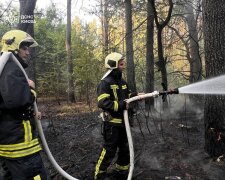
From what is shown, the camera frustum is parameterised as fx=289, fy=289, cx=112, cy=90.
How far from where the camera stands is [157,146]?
21.5 feet

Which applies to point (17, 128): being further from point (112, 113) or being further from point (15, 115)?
point (112, 113)

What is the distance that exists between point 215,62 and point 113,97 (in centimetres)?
211

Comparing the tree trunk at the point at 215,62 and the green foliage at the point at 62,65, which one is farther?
the green foliage at the point at 62,65

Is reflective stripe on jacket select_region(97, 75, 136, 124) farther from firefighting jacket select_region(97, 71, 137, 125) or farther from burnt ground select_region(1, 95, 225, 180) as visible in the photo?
burnt ground select_region(1, 95, 225, 180)

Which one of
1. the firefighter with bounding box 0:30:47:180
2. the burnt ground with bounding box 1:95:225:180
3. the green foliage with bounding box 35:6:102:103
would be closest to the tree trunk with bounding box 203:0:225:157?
the burnt ground with bounding box 1:95:225:180

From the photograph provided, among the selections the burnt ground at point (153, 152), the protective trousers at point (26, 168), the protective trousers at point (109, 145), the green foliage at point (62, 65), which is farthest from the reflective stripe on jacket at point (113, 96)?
the green foliage at point (62, 65)

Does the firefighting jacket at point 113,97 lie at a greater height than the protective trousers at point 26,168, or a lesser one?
greater

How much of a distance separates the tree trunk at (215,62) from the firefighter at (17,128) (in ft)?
11.5

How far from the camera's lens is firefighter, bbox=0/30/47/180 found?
3.16 metres

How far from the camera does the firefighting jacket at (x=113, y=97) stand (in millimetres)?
4840

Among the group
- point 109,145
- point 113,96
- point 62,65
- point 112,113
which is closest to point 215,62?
point 113,96

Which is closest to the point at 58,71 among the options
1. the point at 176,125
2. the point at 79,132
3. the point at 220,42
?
the point at 79,132

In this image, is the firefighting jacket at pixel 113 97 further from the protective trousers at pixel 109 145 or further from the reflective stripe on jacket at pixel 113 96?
the protective trousers at pixel 109 145

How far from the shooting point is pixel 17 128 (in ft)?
11.0
